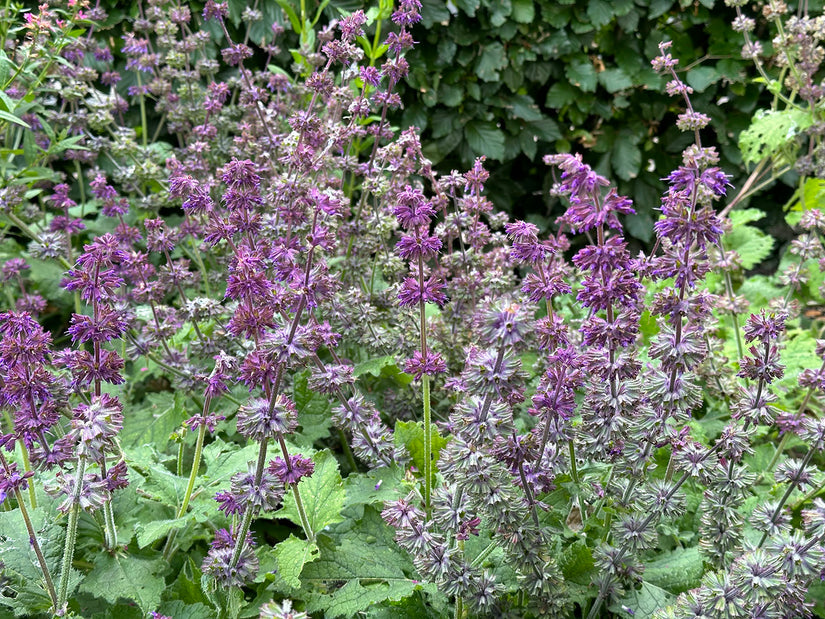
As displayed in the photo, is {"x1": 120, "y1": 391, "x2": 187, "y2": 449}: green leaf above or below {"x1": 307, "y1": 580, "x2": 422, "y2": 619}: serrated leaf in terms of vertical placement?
below

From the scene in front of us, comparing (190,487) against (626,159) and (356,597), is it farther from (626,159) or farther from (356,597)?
(626,159)

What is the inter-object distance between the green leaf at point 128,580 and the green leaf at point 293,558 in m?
0.31

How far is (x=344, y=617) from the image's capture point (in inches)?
78.3

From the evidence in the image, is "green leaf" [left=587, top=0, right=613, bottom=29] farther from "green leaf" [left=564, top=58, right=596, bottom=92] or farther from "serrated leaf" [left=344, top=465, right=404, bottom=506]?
"serrated leaf" [left=344, top=465, right=404, bottom=506]

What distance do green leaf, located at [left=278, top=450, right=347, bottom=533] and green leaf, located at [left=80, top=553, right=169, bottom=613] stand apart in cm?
35

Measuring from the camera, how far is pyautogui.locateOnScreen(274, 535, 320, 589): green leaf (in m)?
1.77

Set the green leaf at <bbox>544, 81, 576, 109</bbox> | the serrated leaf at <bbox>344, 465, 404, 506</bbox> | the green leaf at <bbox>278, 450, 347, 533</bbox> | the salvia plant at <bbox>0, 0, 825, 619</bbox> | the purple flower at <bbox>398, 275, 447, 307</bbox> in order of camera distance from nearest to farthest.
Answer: the salvia plant at <bbox>0, 0, 825, 619</bbox>
the purple flower at <bbox>398, 275, 447, 307</bbox>
the green leaf at <bbox>278, 450, 347, 533</bbox>
the serrated leaf at <bbox>344, 465, 404, 506</bbox>
the green leaf at <bbox>544, 81, 576, 109</bbox>

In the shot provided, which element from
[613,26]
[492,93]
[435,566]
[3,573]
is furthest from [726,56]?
[3,573]

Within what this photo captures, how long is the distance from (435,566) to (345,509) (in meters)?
0.72

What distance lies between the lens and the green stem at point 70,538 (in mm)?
1556

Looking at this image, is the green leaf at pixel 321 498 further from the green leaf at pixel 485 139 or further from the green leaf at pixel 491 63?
the green leaf at pixel 491 63

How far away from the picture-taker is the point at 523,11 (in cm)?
475

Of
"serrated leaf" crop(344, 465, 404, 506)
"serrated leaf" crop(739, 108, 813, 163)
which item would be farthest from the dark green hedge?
"serrated leaf" crop(344, 465, 404, 506)

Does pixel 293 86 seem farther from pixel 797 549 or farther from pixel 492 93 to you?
pixel 797 549
